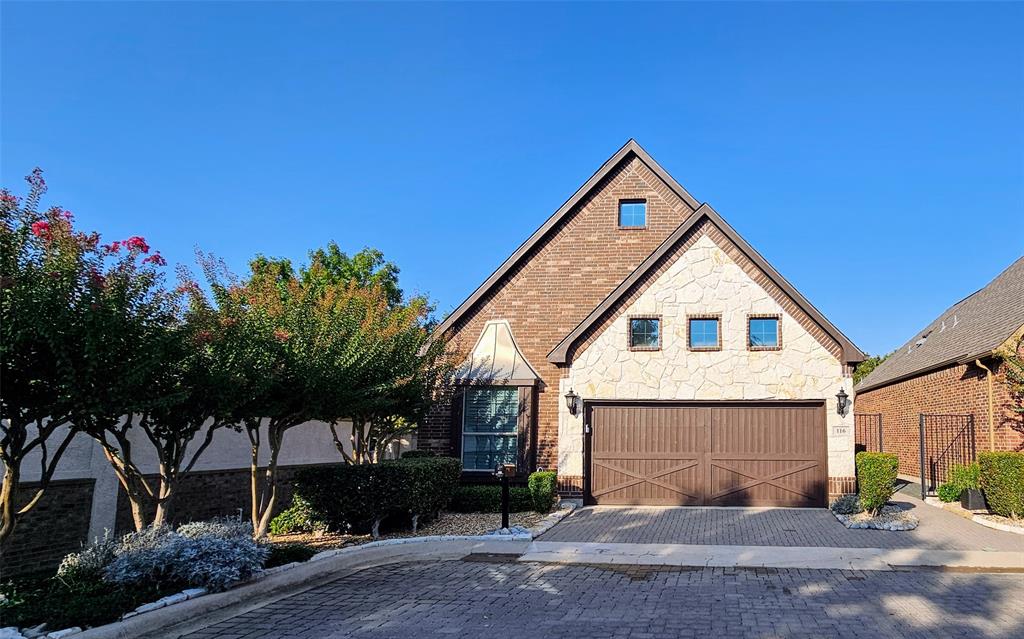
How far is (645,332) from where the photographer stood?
15766 mm

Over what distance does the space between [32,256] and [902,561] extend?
11006mm

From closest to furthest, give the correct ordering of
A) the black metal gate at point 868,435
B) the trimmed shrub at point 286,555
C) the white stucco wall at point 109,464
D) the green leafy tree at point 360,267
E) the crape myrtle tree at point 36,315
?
1. the crape myrtle tree at point 36,315
2. the trimmed shrub at point 286,555
3. the white stucco wall at point 109,464
4. the black metal gate at point 868,435
5. the green leafy tree at point 360,267

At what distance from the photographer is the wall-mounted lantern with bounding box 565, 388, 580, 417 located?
15.6 metres

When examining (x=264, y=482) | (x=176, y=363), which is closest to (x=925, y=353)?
(x=264, y=482)

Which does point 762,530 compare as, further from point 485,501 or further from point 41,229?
point 41,229

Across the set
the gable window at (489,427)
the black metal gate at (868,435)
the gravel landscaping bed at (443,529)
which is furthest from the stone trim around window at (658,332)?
the black metal gate at (868,435)

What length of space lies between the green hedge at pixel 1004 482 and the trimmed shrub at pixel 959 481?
1.46 ft

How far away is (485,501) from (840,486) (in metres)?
7.39

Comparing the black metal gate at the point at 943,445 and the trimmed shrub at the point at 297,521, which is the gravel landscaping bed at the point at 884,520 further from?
the trimmed shrub at the point at 297,521

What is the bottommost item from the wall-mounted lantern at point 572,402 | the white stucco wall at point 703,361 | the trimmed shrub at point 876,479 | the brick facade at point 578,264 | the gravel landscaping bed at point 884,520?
the gravel landscaping bed at point 884,520

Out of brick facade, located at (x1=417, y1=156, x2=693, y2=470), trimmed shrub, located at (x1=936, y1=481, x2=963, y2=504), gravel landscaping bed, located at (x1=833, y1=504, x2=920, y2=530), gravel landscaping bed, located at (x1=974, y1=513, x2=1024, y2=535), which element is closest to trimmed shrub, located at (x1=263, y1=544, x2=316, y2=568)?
brick facade, located at (x1=417, y1=156, x2=693, y2=470)

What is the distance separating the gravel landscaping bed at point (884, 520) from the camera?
1210cm

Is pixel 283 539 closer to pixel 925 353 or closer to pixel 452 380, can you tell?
pixel 452 380

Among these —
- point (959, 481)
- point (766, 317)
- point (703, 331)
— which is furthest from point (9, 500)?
point (959, 481)
